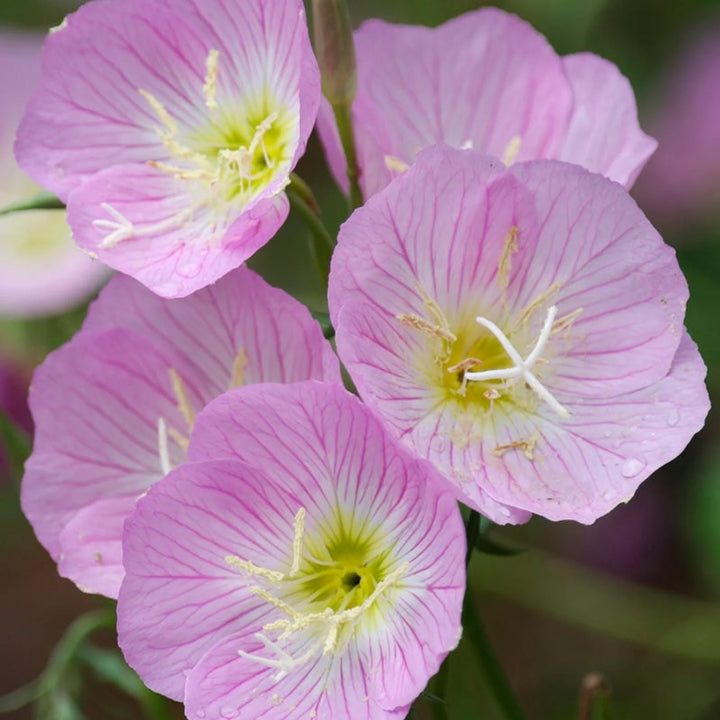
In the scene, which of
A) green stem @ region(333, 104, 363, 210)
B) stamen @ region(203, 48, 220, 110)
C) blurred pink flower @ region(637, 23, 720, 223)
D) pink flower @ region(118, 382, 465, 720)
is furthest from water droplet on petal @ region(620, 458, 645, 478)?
blurred pink flower @ region(637, 23, 720, 223)

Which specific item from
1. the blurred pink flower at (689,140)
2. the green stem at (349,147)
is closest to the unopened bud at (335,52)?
the green stem at (349,147)

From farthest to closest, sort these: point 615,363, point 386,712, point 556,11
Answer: point 556,11, point 615,363, point 386,712

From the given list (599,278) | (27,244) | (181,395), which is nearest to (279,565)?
(181,395)

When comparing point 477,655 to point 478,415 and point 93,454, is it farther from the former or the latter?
point 93,454

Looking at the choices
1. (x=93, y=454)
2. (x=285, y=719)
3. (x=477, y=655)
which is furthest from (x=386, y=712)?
(x=93, y=454)

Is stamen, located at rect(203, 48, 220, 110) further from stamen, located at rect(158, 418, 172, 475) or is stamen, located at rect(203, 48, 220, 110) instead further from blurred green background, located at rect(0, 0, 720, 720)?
blurred green background, located at rect(0, 0, 720, 720)

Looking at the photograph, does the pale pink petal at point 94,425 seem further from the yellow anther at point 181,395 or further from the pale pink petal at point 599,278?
the pale pink petal at point 599,278
